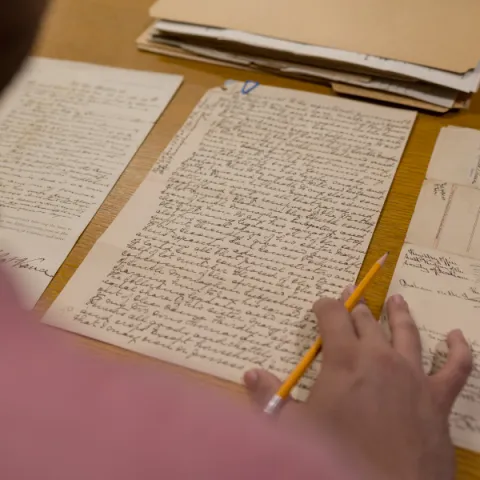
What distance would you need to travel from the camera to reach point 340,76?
0.81 metres

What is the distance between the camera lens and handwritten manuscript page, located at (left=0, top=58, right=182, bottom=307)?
2.22ft

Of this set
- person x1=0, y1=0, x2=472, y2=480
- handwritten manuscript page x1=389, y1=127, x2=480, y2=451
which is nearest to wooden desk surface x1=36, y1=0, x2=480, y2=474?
handwritten manuscript page x1=389, y1=127, x2=480, y2=451

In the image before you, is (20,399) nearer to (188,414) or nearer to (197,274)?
(188,414)

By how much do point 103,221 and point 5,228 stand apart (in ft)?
0.36

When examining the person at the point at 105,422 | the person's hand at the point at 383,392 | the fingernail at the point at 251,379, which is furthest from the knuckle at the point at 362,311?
the person at the point at 105,422

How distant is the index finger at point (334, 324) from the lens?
1.74ft

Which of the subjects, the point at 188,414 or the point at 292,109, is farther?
the point at 292,109

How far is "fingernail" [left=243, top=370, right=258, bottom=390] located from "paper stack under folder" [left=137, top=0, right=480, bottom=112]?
0.42 metres

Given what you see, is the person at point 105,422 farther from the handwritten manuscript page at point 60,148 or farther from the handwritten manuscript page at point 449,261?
the handwritten manuscript page at point 60,148

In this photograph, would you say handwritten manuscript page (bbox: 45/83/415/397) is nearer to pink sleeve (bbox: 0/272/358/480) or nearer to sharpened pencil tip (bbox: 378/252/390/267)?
sharpened pencil tip (bbox: 378/252/390/267)

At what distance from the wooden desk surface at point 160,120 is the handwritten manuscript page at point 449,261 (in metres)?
0.01

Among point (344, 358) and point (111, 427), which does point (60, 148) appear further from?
point (111, 427)

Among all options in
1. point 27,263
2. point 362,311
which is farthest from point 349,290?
point 27,263

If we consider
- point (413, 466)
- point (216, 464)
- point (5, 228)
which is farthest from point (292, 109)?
point (216, 464)
